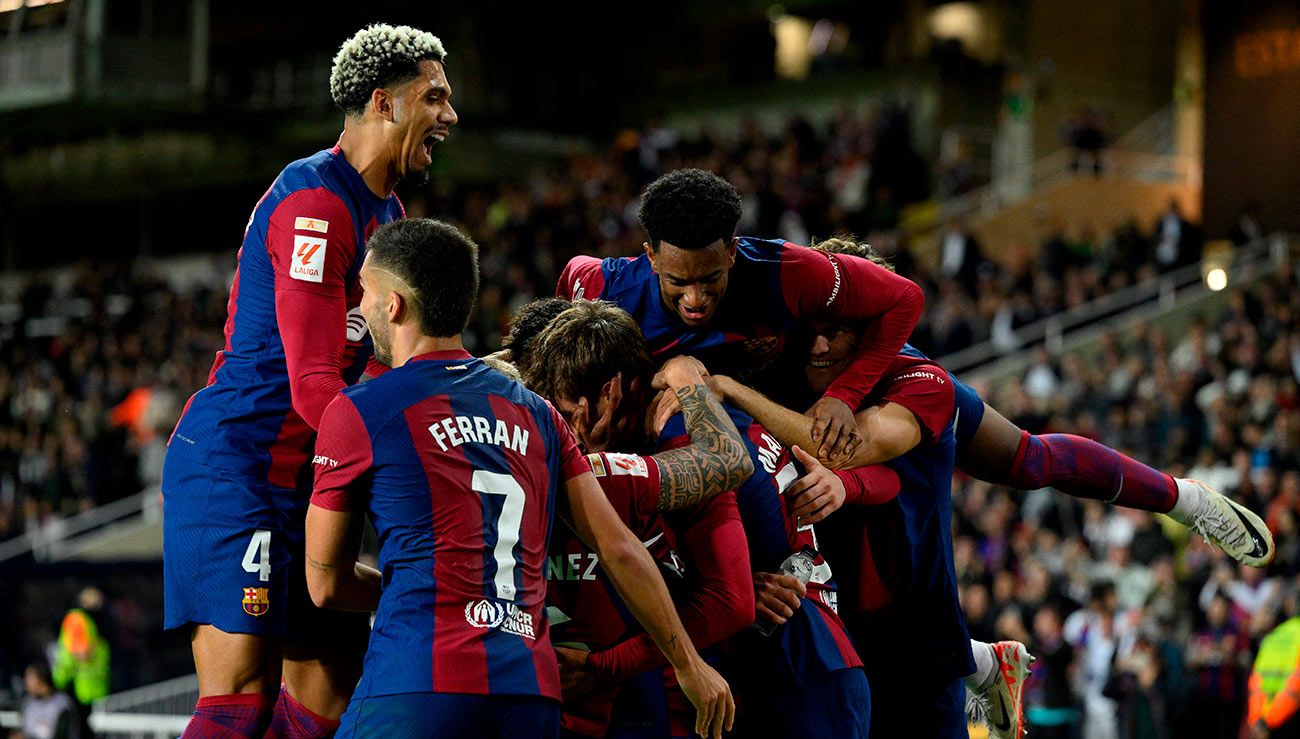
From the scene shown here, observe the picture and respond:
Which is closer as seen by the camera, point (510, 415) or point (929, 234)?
point (510, 415)

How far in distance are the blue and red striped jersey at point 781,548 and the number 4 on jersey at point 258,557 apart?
1.16m

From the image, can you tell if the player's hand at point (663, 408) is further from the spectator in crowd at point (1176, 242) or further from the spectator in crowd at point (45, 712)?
the spectator in crowd at point (1176, 242)

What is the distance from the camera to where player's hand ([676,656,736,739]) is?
406 cm

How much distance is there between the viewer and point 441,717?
367 cm

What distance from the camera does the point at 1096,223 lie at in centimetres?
2178

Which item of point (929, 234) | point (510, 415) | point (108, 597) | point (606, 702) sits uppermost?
point (929, 234)

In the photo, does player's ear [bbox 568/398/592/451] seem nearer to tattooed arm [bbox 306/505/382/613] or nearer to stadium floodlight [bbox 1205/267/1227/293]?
tattooed arm [bbox 306/505/382/613]

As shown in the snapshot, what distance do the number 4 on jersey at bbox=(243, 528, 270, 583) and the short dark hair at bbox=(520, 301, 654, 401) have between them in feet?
2.97

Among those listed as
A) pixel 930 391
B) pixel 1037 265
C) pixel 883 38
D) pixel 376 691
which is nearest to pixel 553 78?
pixel 883 38

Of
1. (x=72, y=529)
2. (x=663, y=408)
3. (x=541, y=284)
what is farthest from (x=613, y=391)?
(x=72, y=529)

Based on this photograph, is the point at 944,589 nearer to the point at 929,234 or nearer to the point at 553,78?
the point at 929,234

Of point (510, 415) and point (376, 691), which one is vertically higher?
point (510, 415)

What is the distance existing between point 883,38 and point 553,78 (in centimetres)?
652

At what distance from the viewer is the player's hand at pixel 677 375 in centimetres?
461
